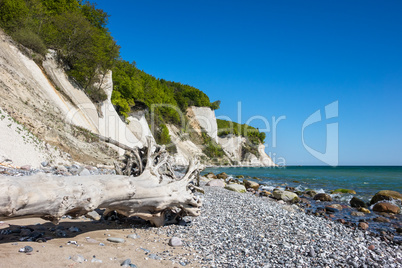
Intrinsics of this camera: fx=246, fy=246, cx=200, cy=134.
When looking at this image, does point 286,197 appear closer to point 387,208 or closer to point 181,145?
point 387,208

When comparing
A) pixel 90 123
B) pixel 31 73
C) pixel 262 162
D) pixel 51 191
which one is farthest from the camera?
pixel 262 162

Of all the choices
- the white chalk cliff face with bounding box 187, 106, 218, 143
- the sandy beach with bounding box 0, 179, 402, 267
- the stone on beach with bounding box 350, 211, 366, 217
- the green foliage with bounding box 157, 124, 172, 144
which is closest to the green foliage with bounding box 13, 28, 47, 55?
the sandy beach with bounding box 0, 179, 402, 267

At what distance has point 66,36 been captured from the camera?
72.5 ft

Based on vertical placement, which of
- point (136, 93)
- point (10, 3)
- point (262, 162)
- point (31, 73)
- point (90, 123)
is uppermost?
point (10, 3)

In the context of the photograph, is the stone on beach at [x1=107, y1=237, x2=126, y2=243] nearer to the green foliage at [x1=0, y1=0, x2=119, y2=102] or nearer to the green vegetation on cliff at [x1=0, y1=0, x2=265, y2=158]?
the green vegetation on cliff at [x1=0, y1=0, x2=265, y2=158]

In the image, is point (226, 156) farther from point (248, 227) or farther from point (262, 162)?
point (248, 227)

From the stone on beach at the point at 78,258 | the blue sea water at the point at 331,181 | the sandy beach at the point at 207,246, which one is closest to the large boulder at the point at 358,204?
the blue sea water at the point at 331,181

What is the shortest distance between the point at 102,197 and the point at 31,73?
693 inches

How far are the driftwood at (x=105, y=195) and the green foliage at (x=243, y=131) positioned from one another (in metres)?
69.1

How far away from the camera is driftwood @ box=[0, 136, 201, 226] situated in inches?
124

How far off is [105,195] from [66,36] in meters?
23.0

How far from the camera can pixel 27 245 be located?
Answer: 12.2 ft

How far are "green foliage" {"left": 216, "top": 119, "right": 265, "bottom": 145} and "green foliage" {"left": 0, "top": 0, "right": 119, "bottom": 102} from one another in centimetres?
5308

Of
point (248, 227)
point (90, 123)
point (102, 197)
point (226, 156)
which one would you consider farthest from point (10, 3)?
point (226, 156)
